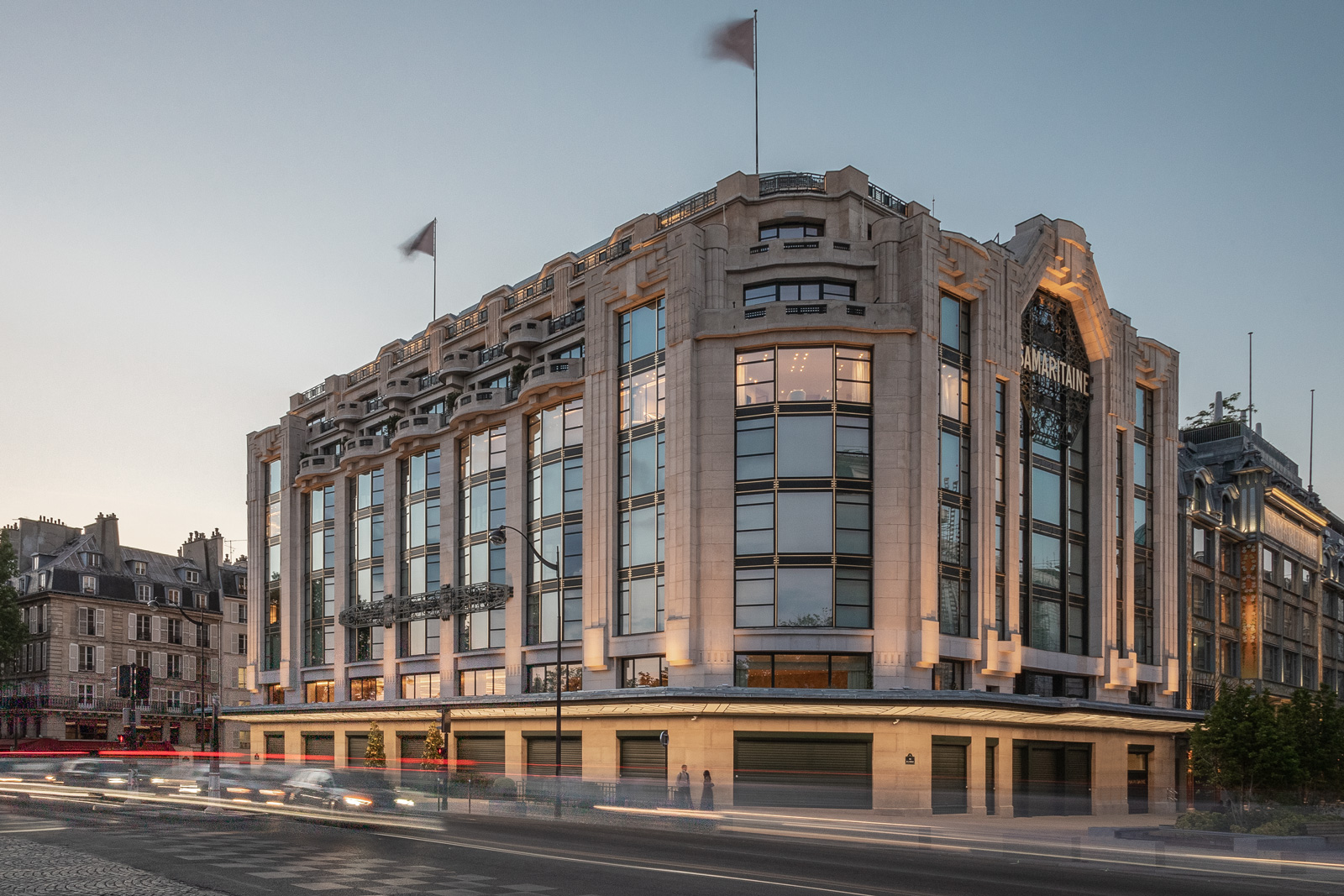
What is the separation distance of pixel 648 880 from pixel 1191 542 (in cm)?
5519

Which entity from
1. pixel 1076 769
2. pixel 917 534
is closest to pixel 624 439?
pixel 917 534

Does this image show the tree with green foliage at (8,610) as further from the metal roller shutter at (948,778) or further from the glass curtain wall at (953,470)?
the metal roller shutter at (948,778)

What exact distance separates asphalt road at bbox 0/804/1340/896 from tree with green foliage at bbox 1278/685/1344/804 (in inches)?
576

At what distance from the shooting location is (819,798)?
41281 mm

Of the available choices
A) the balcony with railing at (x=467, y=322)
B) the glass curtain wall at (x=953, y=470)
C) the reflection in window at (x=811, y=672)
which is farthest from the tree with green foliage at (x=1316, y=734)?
the balcony with railing at (x=467, y=322)

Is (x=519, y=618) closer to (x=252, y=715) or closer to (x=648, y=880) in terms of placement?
(x=252, y=715)

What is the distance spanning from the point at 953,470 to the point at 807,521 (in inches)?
267

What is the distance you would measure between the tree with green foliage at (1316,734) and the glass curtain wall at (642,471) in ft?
71.7

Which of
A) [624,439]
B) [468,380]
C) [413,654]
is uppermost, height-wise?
[468,380]

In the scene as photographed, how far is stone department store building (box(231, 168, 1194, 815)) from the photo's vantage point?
42.6 meters

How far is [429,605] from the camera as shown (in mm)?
58406

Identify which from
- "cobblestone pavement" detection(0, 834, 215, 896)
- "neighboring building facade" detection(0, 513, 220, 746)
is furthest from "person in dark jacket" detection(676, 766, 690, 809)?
"neighboring building facade" detection(0, 513, 220, 746)

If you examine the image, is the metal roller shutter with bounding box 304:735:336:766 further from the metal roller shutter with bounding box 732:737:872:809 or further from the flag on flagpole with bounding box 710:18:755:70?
the flag on flagpole with bounding box 710:18:755:70

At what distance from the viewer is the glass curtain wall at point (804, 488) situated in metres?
42.9
